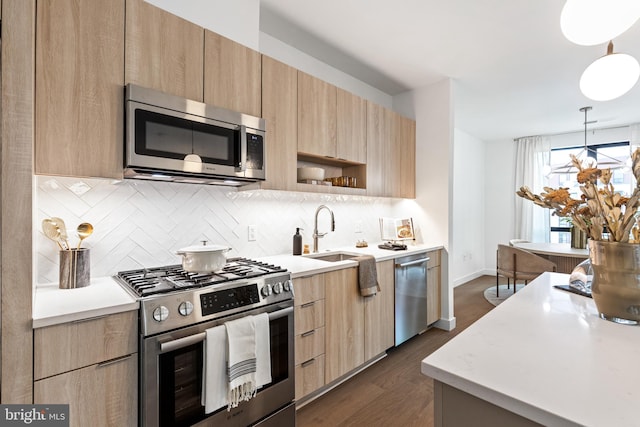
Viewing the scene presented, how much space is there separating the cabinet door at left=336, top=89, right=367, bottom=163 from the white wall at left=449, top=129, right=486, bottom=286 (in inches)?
113

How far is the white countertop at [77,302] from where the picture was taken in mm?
1130

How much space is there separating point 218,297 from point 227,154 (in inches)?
33.9

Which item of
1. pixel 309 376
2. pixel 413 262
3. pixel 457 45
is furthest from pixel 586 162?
pixel 309 376

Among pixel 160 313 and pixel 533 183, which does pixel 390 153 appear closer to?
pixel 160 313

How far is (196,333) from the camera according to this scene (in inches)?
55.0

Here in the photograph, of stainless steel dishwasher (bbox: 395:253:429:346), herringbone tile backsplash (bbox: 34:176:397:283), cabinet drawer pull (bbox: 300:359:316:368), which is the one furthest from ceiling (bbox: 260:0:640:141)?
cabinet drawer pull (bbox: 300:359:316:368)

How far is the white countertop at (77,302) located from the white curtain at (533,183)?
649 centimetres

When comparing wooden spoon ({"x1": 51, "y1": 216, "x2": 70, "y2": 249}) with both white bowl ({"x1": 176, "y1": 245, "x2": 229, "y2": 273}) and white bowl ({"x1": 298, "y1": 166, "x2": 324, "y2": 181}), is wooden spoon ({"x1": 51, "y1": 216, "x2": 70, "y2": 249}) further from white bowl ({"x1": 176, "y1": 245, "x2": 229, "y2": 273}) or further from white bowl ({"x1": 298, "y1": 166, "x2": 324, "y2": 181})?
white bowl ({"x1": 298, "y1": 166, "x2": 324, "y2": 181})

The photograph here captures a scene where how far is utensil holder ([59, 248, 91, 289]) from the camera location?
148 centimetres

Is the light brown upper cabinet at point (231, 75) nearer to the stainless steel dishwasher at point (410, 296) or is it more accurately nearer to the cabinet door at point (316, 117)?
the cabinet door at point (316, 117)

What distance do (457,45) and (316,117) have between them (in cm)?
147

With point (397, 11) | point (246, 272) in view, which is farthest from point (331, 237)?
point (397, 11)

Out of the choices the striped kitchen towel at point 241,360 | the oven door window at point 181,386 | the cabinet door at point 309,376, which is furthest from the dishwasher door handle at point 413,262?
the oven door window at point 181,386

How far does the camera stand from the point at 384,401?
2.14m
